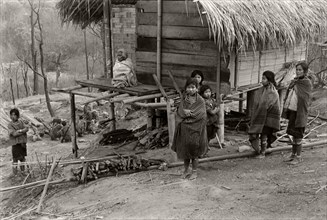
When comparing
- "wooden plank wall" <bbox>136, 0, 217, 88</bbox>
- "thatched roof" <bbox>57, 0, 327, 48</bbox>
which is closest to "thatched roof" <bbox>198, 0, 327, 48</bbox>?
"thatched roof" <bbox>57, 0, 327, 48</bbox>

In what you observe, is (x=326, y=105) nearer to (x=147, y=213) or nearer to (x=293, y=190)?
(x=293, y=190)

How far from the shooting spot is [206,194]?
222 inches

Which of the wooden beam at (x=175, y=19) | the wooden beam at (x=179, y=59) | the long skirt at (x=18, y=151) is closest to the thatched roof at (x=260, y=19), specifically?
the wooden beam at (x=175, y=19)

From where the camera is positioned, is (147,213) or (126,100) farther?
(126,100)

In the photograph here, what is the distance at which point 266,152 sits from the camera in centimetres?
739

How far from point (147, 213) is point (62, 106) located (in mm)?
16169

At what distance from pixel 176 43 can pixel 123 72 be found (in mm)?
1241

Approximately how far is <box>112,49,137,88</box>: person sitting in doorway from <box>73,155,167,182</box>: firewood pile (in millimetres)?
1909

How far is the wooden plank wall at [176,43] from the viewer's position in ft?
26.3

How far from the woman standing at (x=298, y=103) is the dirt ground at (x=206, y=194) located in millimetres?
579

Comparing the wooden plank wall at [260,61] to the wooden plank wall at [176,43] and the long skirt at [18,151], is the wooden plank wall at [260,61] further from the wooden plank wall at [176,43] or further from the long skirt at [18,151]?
the long skirt at [18,151]

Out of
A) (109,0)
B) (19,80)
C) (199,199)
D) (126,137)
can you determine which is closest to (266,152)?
(199,199)

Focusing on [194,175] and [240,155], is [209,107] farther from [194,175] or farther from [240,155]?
Result: [194,175]

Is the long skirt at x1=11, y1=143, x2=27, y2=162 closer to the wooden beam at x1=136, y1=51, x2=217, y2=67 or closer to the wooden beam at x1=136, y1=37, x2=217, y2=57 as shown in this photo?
the wooden beam at x1=136, y1=51, x2=217, y2=67
